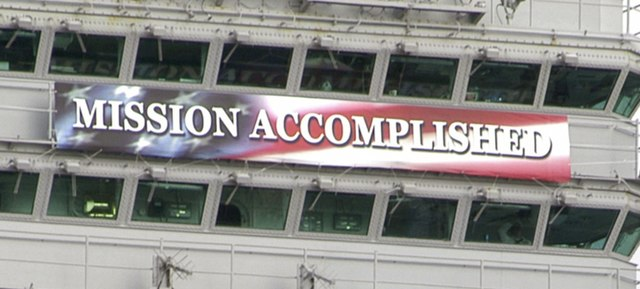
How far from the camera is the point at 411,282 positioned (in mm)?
54281

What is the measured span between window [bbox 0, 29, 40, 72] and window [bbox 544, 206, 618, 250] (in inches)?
400

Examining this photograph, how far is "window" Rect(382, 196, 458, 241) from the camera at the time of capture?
54281mm

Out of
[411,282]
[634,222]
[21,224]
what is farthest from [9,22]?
[634,222]

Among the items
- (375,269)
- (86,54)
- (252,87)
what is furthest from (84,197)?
(375,269)

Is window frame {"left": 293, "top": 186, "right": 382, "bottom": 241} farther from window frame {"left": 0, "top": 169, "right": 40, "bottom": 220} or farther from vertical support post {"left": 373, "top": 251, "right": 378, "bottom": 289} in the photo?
window frame {"left": 0, "top": 169, "right": 40, "bottom": 220}

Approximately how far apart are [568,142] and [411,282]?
158 inches

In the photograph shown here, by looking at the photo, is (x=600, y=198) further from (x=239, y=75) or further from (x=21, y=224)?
(x=21, y=224)

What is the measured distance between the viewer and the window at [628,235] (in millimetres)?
55594

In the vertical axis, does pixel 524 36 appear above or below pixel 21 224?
above

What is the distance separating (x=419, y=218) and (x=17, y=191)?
24.7ft

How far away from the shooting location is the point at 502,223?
180 ft

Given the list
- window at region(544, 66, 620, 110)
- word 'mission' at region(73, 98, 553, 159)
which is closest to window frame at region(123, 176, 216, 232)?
word 'mission' at region(73, 98, 553, 159)

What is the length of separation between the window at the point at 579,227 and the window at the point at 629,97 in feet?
6.77

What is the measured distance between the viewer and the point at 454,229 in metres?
54.6
